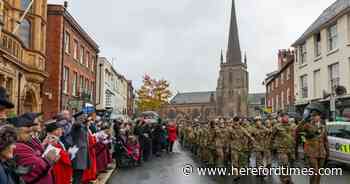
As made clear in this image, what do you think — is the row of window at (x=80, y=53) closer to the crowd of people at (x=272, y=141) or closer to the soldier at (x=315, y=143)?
the crowd of people at (x=272, y=141)

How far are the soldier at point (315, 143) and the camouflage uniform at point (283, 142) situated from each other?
1.62m

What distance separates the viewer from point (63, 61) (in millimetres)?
27750

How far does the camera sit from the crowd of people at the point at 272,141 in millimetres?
8984

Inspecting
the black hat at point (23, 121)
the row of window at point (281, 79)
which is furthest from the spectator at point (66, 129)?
the row of window at point (281, 79)

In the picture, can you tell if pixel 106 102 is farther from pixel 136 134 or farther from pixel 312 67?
pixel 136 134

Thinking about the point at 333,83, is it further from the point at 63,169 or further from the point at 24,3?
the point at 63,169

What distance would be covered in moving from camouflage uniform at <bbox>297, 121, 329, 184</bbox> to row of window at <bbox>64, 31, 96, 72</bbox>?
22605mm

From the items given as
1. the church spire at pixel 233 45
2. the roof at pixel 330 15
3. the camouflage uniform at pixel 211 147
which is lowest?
the camouflage uniform at pixel 211 147

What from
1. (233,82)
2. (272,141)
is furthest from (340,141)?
(233,82)

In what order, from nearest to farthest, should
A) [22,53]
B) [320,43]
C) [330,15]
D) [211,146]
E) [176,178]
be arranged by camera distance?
[176,178], [211,146], [22,53], [330,15], [320,43]

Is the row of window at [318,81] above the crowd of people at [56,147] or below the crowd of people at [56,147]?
above

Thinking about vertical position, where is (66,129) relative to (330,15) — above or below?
below

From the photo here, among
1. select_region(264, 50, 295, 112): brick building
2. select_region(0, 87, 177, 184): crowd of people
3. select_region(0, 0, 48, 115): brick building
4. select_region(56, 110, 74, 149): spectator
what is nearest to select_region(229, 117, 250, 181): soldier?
select_region(0, 87, 177, 184): crowd of people

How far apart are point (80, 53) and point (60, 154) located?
28396 mm
